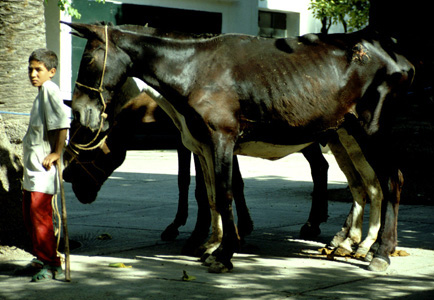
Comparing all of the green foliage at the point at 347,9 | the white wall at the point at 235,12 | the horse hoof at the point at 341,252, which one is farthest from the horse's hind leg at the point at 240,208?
the white wall at the point at 235,12

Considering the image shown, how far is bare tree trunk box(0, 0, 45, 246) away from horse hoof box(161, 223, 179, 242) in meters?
1.60

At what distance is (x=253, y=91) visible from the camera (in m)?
7.04

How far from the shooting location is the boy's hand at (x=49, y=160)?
625 cm

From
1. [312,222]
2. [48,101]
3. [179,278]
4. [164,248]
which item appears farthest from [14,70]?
[312,222]

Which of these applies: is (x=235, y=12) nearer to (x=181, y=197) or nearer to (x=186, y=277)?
(x=181, y=197)

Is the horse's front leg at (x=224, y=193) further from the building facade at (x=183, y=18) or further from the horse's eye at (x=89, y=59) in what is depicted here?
the building facade at (x=183, y=18)

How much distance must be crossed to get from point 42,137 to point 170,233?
8.12 ft

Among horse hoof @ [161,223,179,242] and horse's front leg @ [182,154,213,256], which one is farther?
horse hoof @ [161,223,179,242]

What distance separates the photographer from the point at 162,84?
23.0 feet

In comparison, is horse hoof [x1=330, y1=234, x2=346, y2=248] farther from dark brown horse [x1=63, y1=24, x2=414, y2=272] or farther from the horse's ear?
the horse's ear

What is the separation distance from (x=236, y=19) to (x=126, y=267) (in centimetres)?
1657

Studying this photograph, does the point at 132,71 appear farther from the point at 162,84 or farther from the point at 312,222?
the point at 312,222

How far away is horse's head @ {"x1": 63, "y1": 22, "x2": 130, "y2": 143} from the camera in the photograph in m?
6.82

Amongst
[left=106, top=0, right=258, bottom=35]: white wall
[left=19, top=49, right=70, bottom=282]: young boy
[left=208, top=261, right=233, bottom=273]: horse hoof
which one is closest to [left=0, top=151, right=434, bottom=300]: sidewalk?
[left=208, top=261, right=233, bottom=273]: horse hoof
